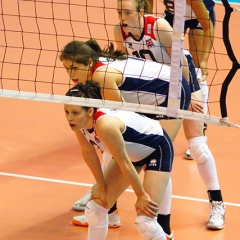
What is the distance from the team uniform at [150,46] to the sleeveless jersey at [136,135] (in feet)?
2.21

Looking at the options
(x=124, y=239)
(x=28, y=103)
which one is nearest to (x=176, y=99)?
(x=124, y=239)

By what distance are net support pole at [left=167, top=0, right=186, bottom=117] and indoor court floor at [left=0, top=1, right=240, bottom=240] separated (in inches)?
42.3

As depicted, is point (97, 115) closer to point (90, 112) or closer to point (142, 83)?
point (90, 112)

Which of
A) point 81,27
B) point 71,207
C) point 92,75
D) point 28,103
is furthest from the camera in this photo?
point 81,27

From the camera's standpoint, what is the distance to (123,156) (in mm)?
3598

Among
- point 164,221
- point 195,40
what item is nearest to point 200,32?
point 195,40

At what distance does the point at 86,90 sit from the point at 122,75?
1.23 ft

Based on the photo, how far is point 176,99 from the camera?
3609 millimetres

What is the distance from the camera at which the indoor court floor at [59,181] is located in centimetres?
440

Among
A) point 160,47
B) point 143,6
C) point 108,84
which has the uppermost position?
point 143,6

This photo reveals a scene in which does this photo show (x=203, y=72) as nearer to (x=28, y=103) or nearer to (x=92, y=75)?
(x=92, y=75)

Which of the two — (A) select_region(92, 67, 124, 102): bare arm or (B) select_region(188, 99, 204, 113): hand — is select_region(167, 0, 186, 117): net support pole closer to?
(A) select_region(92, 67, 124, 102): bare arm

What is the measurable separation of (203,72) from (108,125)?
4.83ft

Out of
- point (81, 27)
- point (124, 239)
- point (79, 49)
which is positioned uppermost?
point (79, 49)
